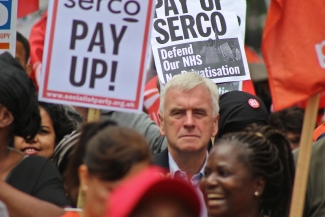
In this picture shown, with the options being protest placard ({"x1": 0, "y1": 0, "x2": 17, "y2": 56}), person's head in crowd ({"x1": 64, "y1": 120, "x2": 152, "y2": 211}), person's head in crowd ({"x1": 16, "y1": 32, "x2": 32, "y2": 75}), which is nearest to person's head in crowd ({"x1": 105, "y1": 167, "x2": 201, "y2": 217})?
person's head in crowd ({"x1": 64, "y1": 120, "x2": 152, "y2": 211})

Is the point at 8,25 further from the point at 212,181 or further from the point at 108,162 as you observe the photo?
the point at 108,162

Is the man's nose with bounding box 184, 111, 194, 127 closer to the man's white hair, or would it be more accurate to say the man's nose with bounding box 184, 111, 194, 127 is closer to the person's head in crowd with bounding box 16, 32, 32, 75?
the man's white hair

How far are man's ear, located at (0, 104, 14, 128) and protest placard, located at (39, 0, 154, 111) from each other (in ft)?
0.97

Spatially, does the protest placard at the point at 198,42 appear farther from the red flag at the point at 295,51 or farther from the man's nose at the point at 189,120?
the red flag at the point at 295,51

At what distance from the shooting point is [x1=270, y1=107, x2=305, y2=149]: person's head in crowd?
8859mm

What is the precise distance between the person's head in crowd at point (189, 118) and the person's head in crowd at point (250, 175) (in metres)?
0.71

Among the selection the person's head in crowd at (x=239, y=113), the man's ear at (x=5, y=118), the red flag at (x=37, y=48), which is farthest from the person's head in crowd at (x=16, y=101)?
the red flag at (x=37, y=48)

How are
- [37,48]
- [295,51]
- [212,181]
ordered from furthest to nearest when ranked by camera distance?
[37,48], [295,51], [212,181]

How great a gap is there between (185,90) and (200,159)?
0.46 m

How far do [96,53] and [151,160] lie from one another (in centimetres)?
148

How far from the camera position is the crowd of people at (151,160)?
3.60m

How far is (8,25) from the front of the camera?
6660 millimetres

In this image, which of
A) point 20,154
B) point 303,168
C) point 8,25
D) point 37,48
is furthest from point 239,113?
point 37,48

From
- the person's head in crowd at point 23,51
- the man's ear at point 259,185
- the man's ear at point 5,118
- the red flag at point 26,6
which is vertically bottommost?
the man's ear at point 259,185
